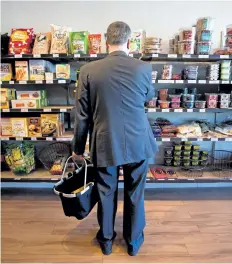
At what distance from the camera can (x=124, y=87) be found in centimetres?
A: 157

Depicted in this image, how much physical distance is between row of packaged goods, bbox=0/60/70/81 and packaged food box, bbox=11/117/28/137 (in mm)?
481

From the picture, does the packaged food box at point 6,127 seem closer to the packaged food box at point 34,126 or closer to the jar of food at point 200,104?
the packaged food box at point 34,126

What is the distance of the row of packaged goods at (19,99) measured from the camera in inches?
107

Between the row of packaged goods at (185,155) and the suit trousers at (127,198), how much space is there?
1.35 meters

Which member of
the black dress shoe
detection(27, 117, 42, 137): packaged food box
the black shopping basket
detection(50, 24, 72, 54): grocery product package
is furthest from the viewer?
detection(27, 117, 42, 137): packaged food box

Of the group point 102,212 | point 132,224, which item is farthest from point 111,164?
point 132,224

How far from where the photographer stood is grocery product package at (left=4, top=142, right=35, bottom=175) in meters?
2.83

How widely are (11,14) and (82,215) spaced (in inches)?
103

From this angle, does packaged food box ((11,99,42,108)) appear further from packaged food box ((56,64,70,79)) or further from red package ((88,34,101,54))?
red package ((88,34,101,54))

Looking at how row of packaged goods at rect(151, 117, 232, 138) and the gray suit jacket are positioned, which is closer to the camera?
the gray suit jacket

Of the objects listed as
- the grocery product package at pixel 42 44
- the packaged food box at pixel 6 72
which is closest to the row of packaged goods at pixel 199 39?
the grocery product package at pixel 42 44

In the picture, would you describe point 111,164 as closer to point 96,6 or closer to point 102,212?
point 102,212

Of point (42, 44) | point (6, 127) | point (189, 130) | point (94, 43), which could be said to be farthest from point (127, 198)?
point (42, 44)

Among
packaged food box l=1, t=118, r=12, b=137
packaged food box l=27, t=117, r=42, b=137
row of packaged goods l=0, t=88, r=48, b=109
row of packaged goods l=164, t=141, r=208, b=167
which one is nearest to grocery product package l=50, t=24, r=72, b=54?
row of packaged goods l=0, t=88, r=48, b=109
